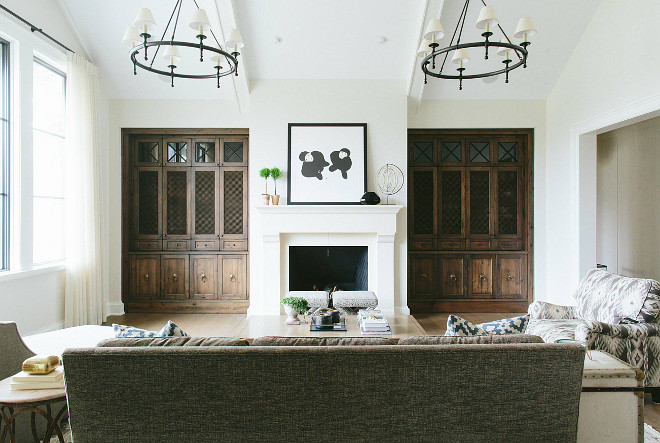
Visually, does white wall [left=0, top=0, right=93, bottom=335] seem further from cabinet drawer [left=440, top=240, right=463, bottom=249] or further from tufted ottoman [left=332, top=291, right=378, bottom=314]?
cabinet drawer [left=440, top=240, right=463, bottom=249]

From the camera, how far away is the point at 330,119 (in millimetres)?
5797

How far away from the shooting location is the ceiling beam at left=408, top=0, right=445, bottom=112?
4730 millimetres

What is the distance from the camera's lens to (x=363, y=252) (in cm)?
590

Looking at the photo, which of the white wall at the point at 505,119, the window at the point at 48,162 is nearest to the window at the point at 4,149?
the window at the point at 48,162

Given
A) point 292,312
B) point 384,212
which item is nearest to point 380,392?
point 292,312

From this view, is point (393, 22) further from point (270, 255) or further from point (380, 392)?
point (380, 392)

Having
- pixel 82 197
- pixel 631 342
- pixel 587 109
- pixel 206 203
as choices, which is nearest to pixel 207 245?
pixel 206 203

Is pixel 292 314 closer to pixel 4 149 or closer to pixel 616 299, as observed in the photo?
pixel 616 299

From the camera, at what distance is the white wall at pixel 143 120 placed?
599 cm

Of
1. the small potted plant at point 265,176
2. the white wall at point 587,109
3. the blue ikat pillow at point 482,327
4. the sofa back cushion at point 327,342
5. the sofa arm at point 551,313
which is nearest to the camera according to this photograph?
the sofa back cushion at point 327,342

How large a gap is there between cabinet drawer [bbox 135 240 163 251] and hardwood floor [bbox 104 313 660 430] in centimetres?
90

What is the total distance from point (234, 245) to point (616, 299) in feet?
14.5

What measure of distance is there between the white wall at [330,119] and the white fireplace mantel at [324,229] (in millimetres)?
165

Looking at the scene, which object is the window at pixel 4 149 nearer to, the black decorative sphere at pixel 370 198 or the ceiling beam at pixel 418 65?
the black decorative sphere at pixel 370 198
